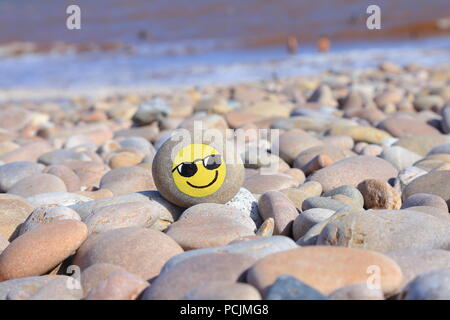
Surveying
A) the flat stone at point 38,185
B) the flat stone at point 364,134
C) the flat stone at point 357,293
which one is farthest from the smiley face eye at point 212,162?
the flat stone at point 364,134

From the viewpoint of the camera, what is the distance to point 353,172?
3789 mm

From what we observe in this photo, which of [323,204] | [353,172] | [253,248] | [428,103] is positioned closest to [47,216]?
[253,248]

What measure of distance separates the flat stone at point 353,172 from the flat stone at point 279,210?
2.26ft

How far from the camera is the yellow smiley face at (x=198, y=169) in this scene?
295 centimetres

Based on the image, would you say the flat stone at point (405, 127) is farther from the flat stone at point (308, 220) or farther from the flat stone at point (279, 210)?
the flat stone at point (308, 220)

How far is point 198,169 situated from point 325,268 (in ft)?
3.61

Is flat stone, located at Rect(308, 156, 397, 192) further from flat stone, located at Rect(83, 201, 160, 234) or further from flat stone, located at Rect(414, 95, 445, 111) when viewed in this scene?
flat stone, located at Rect(414, 95, 445, 111)

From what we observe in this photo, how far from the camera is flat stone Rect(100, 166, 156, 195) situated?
3.79 meters

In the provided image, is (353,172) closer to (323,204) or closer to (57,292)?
(323,204)

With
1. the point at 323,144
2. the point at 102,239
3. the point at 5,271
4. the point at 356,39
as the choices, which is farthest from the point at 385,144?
the point at 356,39

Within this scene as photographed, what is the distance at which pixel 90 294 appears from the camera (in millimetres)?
2102

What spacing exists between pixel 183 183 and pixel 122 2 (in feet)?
99.6

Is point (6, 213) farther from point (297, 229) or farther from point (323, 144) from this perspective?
point (323, 144)

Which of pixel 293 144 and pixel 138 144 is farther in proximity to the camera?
pixel 138 144
